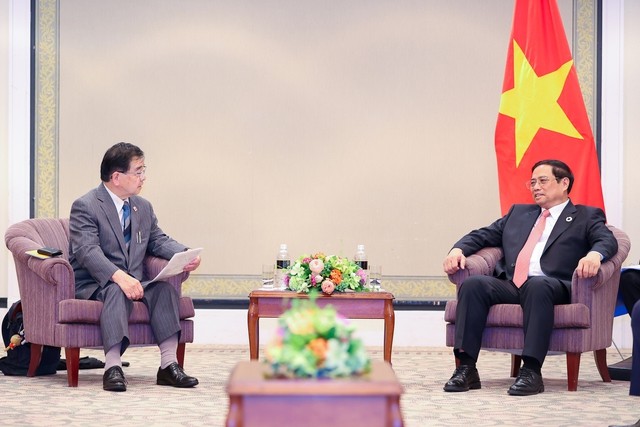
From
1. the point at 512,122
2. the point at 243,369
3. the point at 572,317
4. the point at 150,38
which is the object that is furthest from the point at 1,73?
the point at 243,369

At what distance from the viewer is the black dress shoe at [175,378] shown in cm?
491

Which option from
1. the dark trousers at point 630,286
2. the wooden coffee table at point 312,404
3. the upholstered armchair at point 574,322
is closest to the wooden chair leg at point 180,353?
the upholstered armchair at point 574,322

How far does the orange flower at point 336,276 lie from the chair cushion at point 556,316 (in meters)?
0.83

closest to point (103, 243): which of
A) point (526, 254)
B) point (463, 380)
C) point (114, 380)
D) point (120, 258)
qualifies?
point (120, 258)

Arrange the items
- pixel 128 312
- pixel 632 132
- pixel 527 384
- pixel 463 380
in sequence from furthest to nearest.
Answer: pixel 632 132 → pixel 128 312 → pixel 463 380 → pixel 527 384

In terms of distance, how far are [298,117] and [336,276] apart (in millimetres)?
2143

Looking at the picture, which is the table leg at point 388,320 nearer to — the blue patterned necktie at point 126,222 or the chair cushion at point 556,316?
the chair cushion at point 556,316

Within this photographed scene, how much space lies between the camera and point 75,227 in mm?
5141

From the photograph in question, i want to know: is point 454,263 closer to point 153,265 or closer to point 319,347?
point 153,265

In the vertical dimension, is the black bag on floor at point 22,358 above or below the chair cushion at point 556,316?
below

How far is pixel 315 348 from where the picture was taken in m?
2.44

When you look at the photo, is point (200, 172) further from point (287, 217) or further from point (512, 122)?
point (512, 122)

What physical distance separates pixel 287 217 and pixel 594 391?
290 centimetres

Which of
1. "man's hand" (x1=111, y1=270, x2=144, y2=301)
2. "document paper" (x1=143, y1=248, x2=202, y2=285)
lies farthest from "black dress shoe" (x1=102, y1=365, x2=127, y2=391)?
"document paper" (x1=143, y1=248, x2=202, y2=285)
